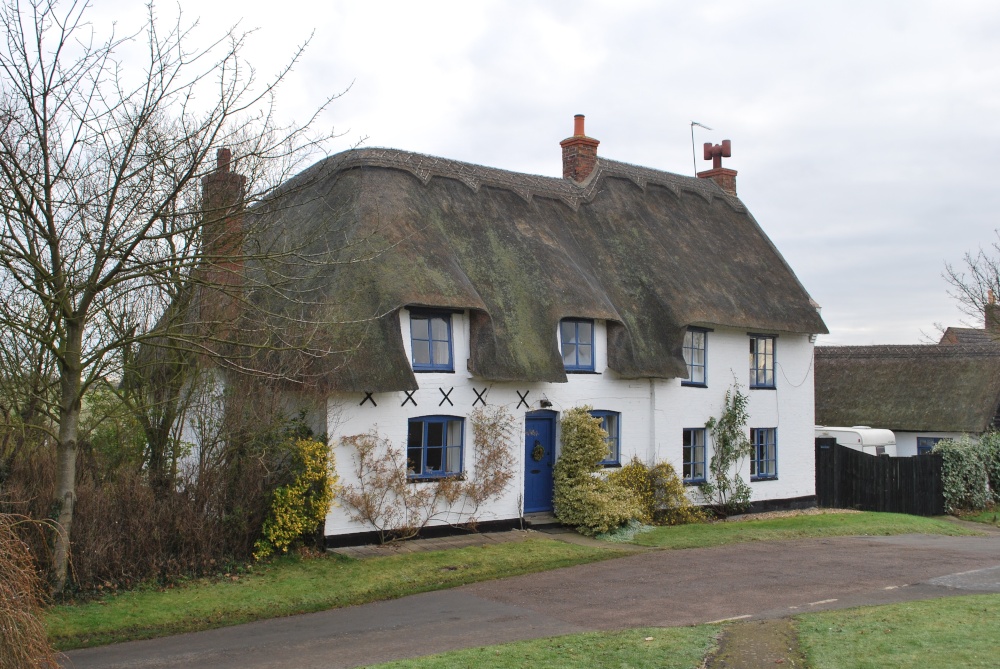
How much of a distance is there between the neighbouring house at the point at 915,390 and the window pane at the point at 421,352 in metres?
19.1

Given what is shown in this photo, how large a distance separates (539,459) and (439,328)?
12.1 ft

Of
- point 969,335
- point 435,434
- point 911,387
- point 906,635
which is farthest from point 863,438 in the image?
point 969,335

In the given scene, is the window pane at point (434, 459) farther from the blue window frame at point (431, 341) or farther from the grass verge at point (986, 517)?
the grass verge at point (986, 517)

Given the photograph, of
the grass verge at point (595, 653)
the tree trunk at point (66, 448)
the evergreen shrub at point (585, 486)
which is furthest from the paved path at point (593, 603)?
the tree trunk at point (66, 448)

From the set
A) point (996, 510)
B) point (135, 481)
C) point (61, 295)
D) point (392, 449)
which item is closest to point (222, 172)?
point (61, 295)

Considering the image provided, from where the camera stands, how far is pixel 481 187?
66.5 feet

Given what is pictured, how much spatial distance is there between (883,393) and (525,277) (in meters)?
18.2

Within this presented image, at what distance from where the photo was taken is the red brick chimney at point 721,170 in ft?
89.0

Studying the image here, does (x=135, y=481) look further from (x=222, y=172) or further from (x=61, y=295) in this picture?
(x=222, y=172)

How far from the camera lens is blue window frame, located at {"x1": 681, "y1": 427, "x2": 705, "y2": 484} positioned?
69.8 feet

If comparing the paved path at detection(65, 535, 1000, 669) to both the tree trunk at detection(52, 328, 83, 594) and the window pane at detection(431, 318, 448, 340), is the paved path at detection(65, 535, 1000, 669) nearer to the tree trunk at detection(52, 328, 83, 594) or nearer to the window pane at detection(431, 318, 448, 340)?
the tree trunk at detection(52, 328, 83, 594)

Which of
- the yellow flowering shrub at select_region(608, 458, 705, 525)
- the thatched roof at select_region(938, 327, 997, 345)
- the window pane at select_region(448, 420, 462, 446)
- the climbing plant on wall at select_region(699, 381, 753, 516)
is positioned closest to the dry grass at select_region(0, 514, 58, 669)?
the window pane at select_region(448, 420, 462, 446)

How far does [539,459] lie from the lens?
18.5 metres

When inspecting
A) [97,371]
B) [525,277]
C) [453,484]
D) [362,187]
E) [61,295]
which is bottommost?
[453,484]
